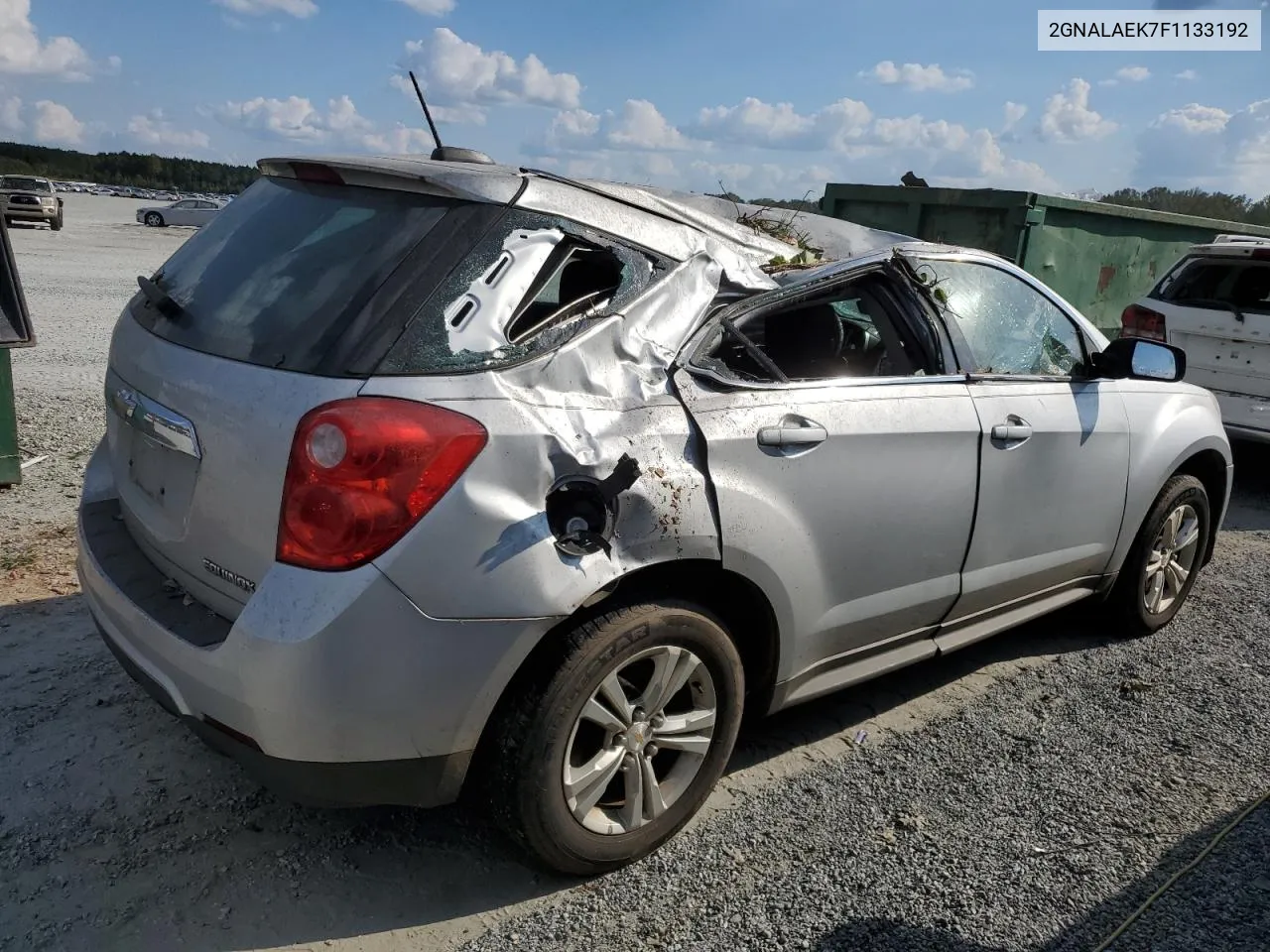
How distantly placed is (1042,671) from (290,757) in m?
3.19

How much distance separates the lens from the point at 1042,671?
4.24 metres

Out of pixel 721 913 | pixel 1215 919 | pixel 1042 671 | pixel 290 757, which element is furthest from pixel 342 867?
pixel 1042 671

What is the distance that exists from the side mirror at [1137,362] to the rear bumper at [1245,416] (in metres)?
3.20

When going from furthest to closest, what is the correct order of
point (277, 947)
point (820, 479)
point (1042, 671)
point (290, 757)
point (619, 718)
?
1. point (1042, 671)
2. point (820, 479)
3. point (619, 718)
4. point (277, 947)
5. point (290, 757)

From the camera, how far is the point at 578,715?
2498mm

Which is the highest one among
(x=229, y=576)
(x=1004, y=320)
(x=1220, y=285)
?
(x=1220, y=285)

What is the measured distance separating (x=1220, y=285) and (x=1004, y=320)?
4373mm

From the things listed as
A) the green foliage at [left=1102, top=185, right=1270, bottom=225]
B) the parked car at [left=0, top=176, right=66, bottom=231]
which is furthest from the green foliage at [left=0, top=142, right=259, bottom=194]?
the green foliage at [left=1102, top=185, right=1270, bottom=225]

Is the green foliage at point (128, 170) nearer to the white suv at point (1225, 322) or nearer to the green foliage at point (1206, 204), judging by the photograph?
the green foliage at point (1206, 204)

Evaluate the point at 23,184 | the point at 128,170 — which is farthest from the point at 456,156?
the point at 128,170

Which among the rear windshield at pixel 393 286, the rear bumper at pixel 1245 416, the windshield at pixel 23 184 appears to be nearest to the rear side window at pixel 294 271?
the rear windshield at pixel 393 286

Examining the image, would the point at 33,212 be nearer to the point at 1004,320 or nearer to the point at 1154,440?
the point at 1004,320

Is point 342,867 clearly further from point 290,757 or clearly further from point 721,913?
point 721,913

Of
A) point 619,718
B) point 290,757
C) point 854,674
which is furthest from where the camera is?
point 854,674
